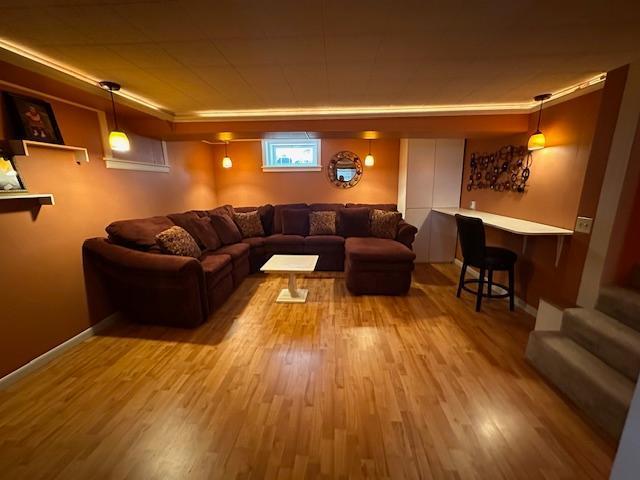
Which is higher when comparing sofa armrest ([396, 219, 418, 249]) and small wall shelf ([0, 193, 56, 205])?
small wall shelf ([0, 193, 56, 205])

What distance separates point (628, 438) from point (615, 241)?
2.01 m

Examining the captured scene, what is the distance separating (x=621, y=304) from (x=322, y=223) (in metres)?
3.55

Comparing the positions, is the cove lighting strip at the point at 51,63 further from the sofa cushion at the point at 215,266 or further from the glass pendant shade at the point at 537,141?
the glass pendant shade at the point at 537,141

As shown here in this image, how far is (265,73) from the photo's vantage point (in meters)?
2.15

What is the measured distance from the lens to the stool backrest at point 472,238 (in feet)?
9.12

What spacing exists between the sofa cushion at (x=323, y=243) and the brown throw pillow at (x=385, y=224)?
1.92ft

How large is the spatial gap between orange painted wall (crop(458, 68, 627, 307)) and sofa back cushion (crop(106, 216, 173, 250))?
393 centimetres

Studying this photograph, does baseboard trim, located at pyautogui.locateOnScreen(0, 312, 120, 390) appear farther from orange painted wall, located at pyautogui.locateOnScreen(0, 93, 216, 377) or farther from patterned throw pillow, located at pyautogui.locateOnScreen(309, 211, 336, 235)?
patterned throw pillow, located at pyautogui.locateOnScreen(309, 211, 336, 235)

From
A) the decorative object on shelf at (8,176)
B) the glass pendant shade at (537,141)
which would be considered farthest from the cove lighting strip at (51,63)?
the glass pendant shade at (537,141)

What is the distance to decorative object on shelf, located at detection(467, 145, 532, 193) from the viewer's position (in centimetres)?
309

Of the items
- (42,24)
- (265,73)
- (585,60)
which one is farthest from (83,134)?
(585,60)

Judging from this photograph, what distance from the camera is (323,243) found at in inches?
170

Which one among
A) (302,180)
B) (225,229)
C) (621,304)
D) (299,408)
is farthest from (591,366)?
(302,180)

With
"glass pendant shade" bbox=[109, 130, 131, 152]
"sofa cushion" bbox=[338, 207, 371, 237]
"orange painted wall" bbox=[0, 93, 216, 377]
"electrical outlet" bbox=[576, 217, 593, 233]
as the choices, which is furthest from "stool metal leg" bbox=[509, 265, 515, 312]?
"orange painted wall" bbox=[0, 93, 216, 377]
